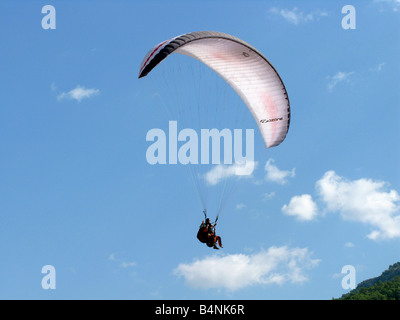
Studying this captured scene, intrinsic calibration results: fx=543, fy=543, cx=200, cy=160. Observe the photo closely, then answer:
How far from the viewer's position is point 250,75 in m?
24.1

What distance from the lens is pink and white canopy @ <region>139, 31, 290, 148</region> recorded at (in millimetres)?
22156

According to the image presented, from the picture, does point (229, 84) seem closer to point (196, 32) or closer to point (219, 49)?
point (219, 49)

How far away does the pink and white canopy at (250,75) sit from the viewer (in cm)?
2216

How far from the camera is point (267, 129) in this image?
84.5ft

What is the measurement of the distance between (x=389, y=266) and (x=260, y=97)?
184 m

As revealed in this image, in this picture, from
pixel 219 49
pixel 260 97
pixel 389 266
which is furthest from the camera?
pixel 389 266
